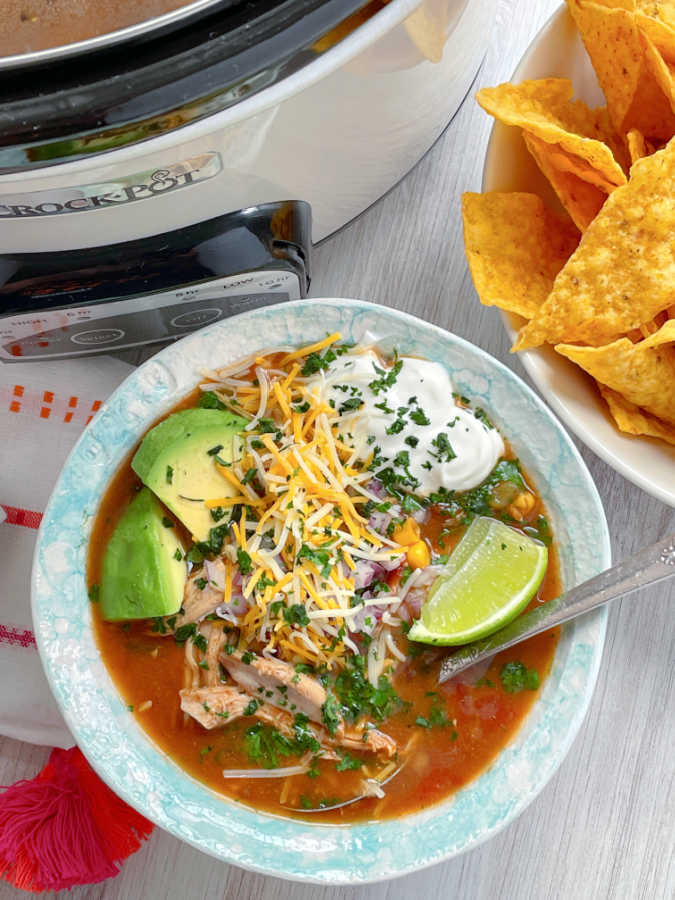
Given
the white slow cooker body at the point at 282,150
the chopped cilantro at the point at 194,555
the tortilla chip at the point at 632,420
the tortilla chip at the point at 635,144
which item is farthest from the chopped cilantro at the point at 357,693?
the tortilla chip at the point at 635,144

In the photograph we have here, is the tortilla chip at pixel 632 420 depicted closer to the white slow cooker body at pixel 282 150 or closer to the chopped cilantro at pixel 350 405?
the chopped cilantro at pixel 350 405

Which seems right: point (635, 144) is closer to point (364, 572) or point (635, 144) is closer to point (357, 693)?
point (364, 572)

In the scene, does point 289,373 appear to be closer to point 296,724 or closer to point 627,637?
point 296,724

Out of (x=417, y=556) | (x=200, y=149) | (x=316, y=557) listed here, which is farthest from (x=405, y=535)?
(x=200, y=149)

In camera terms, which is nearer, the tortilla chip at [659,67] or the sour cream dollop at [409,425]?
the tortilla chip at [659,67]

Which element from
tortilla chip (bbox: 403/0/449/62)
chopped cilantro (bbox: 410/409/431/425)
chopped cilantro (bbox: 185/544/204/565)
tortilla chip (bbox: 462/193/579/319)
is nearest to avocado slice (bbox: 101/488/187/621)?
chopped cilantro (bbox: 185/544/204/565)

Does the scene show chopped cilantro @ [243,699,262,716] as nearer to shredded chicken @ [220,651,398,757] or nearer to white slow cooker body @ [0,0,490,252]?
shredded chicken @ [220,651,398,757]

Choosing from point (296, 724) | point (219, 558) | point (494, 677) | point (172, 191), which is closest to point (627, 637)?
point (494, 677)
